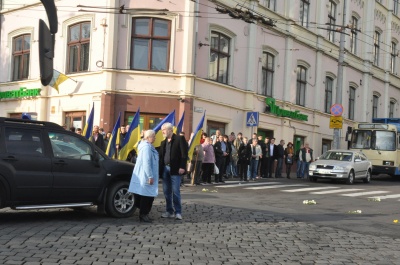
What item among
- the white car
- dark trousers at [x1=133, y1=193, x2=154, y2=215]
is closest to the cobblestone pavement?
dark trousers at [x1=133, y1=193, x2=154, y2=215]

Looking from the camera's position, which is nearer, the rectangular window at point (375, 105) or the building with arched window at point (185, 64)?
the building with arched window at point (185, 64)

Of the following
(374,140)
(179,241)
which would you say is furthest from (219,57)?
(179,241)

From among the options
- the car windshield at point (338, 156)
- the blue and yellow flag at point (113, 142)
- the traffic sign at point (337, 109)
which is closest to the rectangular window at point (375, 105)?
the traffic sign at point (337, 109)

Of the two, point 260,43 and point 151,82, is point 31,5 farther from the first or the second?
point 260,43

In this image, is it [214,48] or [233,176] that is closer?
[233,176]

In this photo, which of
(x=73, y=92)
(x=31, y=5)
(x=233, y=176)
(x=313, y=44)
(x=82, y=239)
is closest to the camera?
(x=82, y=239)

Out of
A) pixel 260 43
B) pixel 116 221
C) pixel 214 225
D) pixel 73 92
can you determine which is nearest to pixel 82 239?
pixel 116 221

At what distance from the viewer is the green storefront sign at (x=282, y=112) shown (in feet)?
91.9

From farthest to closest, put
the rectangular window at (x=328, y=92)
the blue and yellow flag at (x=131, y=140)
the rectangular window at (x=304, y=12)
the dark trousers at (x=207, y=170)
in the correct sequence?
the rectangular window at (x=328, y=92), the rectangular window at (x=304, y=12), the dark trousers at (x=207, y=170), the blue and yellow flag at (x=131, y=140)

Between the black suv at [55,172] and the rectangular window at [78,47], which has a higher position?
the rectangular window at [78,47]

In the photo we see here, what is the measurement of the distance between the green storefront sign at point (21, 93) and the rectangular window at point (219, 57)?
338 inches

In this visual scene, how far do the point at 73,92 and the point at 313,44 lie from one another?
616 inches

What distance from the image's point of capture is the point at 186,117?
23109 millimetres

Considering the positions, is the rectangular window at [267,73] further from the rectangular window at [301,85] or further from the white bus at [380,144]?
the white bus at [380,144]
